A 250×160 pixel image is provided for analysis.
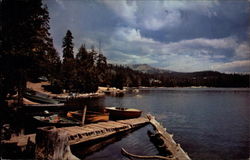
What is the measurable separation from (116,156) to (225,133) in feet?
51.0

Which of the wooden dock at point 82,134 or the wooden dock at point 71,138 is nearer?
the wooden dock at point 71,138

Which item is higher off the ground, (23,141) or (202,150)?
(23,141)

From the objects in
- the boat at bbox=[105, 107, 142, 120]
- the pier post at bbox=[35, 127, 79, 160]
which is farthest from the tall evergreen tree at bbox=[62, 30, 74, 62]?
the pier post at bbox=[35, 127, 79, 160]

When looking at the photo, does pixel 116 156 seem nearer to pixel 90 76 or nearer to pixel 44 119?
pixel 44 119

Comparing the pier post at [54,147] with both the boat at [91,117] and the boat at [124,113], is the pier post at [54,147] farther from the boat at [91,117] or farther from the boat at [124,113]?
the boat at [124,113]

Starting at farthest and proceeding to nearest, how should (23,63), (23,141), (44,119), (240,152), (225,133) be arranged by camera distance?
(225,133) → (44,119) → (240,152) → (23,63) → (23,141)

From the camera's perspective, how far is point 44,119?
58.7ft

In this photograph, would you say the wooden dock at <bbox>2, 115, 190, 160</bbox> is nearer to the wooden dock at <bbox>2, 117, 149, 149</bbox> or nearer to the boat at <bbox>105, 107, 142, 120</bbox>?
the wooden dock at <bbox>2, 117, 149, 149</bbox>

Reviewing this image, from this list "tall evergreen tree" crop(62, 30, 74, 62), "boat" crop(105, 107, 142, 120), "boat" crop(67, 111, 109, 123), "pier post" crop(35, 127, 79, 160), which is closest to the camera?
"pier post" crop(35, 127, 79, 160)

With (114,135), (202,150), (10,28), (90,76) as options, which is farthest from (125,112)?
(90,76)

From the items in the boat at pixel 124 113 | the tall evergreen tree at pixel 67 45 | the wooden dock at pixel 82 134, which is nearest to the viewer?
the wooden dock at pixel 82 134

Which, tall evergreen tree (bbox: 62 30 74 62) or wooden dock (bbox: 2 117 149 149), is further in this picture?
tall evergreen tree (bbox: 62 30 74 62)

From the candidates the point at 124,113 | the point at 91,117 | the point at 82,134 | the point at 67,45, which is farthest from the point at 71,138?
the point at 67,45

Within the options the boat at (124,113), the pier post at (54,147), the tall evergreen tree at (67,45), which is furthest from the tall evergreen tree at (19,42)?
the tall evergreen tree at (67,45)
